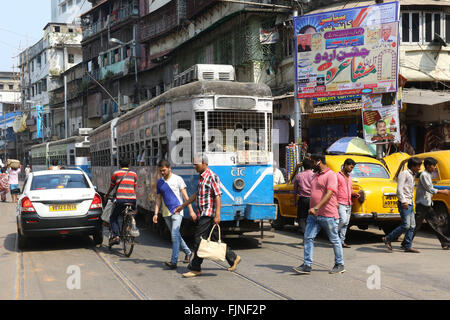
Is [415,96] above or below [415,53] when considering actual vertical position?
below

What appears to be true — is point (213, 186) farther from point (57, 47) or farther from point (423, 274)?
point (57, 47)

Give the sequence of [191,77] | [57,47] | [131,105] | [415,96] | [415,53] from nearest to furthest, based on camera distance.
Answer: [191,77] → [415,96] → [415,53] → [131,105] → [57,47]

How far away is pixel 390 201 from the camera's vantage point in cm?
1103

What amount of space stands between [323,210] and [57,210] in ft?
16.9

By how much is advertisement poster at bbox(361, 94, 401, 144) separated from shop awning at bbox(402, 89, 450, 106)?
91cm

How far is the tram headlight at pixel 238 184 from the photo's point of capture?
411 inches

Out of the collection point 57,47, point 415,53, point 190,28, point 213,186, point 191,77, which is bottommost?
point 213,186

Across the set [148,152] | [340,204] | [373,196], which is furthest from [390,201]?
[148,152]

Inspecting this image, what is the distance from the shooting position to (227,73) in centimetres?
1251

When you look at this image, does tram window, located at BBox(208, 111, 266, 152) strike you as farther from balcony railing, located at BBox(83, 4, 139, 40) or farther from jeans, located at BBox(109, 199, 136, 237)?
balcony railing, located at BBox(83, 4, 139, 40)

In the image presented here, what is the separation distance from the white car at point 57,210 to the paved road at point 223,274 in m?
0.45

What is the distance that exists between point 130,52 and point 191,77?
33612mm

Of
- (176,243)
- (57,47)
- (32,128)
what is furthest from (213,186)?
(32,128)

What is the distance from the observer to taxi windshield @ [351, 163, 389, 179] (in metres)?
11.9
